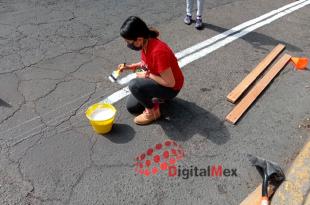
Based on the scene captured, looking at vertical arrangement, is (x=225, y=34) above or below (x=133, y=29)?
below

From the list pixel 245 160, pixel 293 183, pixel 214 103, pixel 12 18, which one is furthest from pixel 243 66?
pixel 12 18

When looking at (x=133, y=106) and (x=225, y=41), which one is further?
(x=225, y=41)

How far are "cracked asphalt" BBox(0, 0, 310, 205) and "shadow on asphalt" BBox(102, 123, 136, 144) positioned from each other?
0.01 metres

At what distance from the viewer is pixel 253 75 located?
4.73 m

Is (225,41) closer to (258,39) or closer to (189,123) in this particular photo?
(258,39)

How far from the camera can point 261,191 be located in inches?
119

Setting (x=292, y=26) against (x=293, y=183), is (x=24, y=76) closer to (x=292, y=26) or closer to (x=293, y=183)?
(x=293, y=183)

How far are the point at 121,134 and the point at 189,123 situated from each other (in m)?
0.85

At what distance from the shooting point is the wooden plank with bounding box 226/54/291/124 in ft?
13.0

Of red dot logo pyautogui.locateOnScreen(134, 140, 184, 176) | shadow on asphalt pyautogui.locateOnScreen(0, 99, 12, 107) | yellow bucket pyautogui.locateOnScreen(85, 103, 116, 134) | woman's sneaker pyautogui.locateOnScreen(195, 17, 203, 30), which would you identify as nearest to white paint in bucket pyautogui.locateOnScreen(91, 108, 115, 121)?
yellow bucket pyautogui.locateOnScreen(85, 103, 116, 134)

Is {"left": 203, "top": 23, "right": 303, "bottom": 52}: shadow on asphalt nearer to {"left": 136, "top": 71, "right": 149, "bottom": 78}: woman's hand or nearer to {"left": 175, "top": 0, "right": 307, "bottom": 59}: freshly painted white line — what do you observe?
{"left": 175, "top": 0, "right": 307, "bottom": 59}: freshly painted white line

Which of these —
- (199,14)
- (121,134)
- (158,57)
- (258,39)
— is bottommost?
(258,39)

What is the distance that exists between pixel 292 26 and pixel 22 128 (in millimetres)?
5540

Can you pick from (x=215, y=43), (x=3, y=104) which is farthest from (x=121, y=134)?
(x=215, y=43)
